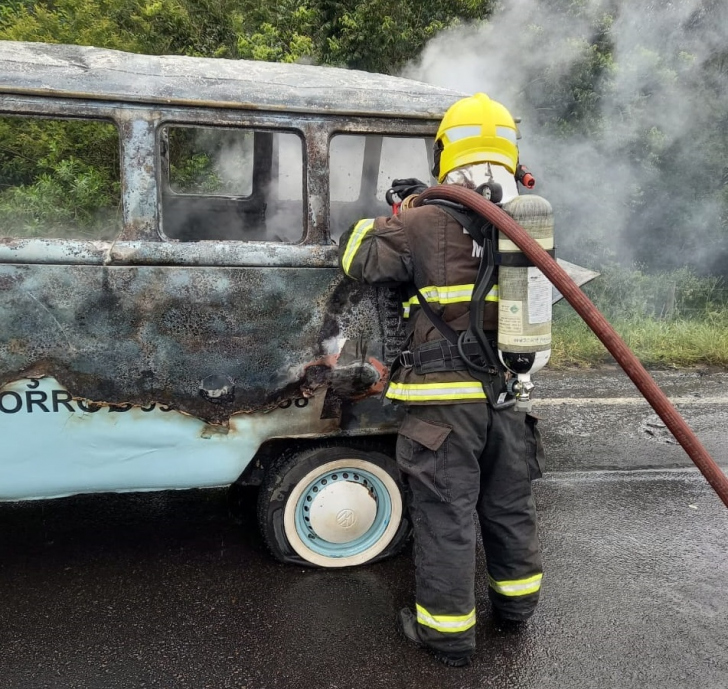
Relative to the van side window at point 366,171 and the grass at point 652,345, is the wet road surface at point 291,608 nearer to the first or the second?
the van side window at point 366,171

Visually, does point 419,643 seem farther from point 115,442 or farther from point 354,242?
point 354,242

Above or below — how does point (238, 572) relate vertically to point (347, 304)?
below

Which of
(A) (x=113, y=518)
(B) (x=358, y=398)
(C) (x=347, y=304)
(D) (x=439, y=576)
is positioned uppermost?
(C) (x=347, y=304)

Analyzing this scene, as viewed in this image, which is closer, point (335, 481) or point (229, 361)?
point (229, 361)

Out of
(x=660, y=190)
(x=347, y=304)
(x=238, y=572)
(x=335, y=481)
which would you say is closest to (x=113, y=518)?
(x=238, y=572)

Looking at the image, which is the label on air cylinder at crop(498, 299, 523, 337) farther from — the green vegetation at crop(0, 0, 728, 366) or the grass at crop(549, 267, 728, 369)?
the green vegetation at crop(0, 0, 728, 366)

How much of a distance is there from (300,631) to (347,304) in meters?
1.37

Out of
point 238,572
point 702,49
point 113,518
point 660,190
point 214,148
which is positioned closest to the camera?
point 238,572

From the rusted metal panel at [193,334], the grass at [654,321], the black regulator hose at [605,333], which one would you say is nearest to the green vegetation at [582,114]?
the grass at [654,321]

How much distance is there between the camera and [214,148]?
3.81m

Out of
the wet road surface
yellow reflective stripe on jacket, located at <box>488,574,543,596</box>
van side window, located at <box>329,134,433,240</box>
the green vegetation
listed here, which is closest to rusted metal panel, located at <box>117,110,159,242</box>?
van side window, located at <box>329,134,433,240</box>

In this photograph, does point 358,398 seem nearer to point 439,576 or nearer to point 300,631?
point 439,576

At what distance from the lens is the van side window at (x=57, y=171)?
445cm

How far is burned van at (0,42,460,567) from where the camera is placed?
247 centimetres
